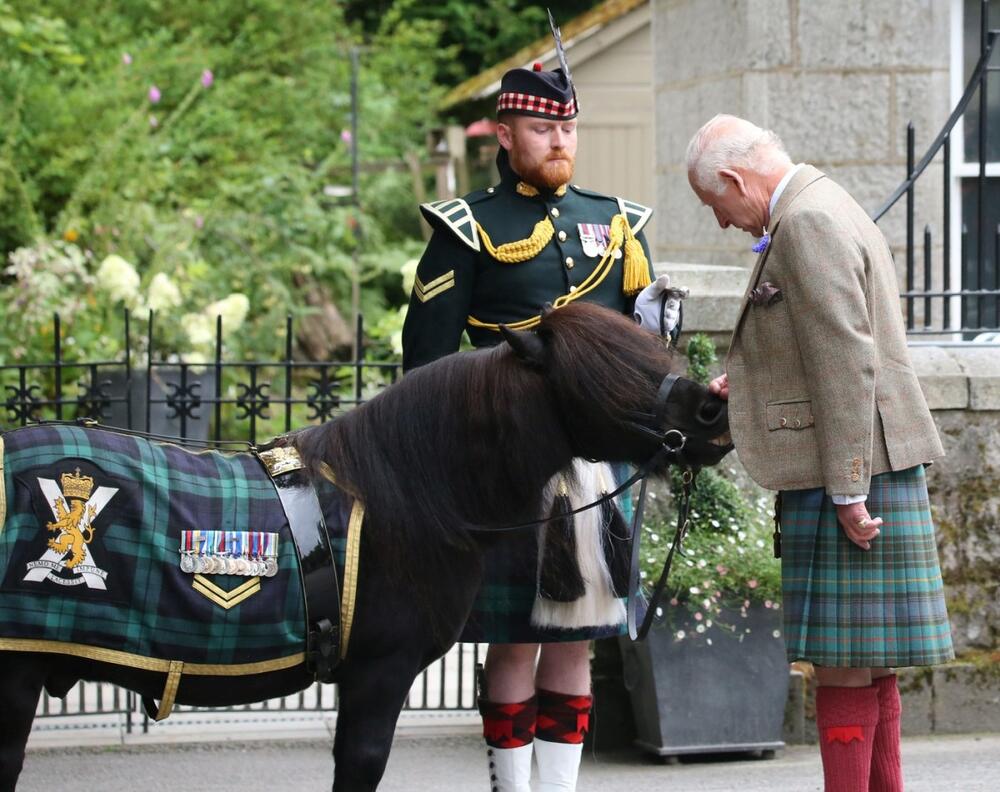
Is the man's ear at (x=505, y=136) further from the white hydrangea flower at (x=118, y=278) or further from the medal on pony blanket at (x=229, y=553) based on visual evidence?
the white hydrangea flower at (x=118, y=278)

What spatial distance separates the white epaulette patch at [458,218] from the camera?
12.5ft

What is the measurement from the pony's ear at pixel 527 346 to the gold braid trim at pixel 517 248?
2.15 feet

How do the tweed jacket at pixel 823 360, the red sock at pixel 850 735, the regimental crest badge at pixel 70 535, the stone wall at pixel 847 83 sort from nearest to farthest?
the regimental crest badge at pixel 70 535 → the tweed jacket at pixel 823 360 → the red sock at pixel 850 735 → the stone wall at pixel 847 83

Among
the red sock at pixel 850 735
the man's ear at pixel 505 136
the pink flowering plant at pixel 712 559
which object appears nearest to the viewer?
the red sock at pixel 850 735

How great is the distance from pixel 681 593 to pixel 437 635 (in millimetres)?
1692

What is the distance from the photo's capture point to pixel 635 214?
4094mm

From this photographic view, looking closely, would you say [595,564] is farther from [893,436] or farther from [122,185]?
[122,185]

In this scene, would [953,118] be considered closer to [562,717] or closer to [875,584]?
[875,584]

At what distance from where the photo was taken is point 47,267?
309 inches

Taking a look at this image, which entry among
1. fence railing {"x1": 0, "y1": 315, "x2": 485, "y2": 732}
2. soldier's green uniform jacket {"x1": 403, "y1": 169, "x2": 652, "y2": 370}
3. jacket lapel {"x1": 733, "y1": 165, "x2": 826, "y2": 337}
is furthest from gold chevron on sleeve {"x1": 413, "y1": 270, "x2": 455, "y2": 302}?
fence railing {"x1": 0, "y1": 315, "x2": 485, "y2": 732}

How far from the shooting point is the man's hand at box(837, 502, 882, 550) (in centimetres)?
333

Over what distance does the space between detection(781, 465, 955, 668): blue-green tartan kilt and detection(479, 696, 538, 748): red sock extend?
779mm

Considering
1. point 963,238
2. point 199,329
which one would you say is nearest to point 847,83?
point 963,238

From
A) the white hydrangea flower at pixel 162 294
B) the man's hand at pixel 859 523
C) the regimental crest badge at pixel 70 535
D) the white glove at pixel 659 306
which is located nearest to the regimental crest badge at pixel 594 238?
the white glove at pixel 659 306
